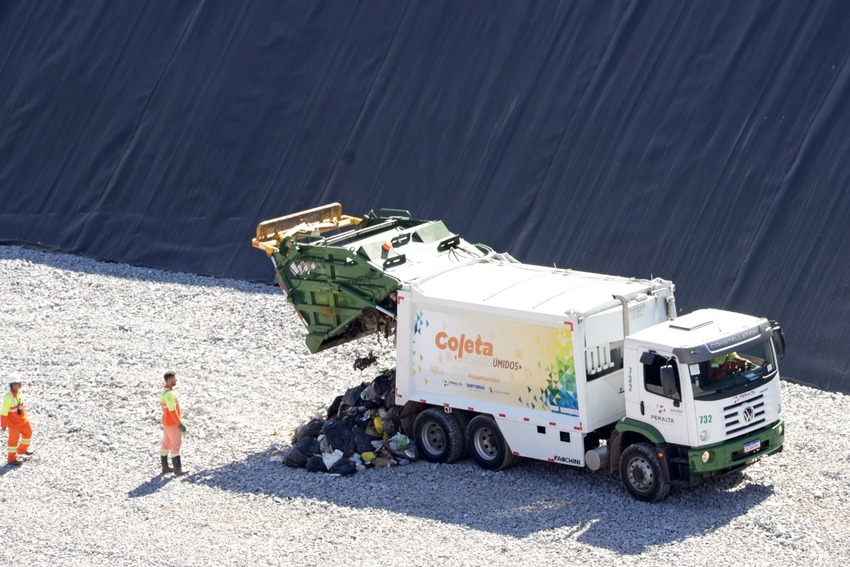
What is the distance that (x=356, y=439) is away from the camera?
14.7 metres

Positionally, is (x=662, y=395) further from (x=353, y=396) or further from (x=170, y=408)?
(x=170, y=408)

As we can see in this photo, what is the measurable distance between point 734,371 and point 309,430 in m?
5.19

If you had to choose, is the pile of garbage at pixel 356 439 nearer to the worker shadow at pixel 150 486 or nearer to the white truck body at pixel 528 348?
the white truck body at pixel 528 348

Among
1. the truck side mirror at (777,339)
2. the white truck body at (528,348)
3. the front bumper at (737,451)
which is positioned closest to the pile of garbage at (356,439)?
the white truck body at (528,348)

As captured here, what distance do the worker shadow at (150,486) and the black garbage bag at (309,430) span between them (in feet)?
Result: 5.33

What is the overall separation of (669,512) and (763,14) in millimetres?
10326

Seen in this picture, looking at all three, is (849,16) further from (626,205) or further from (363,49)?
(363,49)

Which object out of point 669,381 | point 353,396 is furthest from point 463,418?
point 669,381

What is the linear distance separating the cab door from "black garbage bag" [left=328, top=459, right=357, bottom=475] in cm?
348

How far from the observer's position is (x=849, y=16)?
760 inches

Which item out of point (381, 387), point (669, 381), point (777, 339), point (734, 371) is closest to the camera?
point (669, 381)

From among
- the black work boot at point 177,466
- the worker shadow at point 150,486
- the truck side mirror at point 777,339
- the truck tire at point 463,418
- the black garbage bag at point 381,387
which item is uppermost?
the truck side mirror at point 777,339

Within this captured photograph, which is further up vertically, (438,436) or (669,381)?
(669,381)

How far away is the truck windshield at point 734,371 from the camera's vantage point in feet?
42.0
